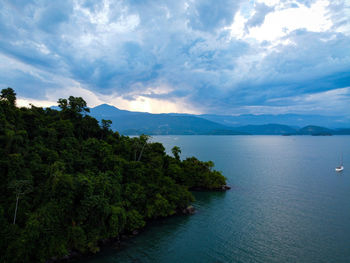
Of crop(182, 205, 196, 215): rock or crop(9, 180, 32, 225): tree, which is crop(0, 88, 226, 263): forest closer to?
crop(9, 180, 32, 225): tree

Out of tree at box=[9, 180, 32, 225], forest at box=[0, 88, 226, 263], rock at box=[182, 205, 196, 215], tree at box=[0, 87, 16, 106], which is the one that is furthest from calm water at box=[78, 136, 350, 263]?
tree at box=[0, 87, 16, 106]

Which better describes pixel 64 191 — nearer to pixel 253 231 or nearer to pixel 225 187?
pixel 253 231

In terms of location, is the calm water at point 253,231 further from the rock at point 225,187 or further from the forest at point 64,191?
the forest at point 64,191

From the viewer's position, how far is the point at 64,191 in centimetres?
2747

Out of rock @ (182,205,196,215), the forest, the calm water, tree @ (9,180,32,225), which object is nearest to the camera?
the forest

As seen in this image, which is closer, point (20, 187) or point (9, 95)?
point (20, 187)

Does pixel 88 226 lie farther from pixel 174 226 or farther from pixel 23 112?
pixel 23 112

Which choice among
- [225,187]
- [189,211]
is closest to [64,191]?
[189,211]

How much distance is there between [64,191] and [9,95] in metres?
34.3

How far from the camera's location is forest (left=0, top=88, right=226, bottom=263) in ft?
83.0

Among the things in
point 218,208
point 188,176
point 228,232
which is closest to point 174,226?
point 228,232

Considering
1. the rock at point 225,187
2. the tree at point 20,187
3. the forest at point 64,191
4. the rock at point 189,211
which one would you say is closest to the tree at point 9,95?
the forest at point 64,191

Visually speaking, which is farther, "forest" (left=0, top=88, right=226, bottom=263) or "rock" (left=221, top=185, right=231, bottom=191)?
"rock" (left=221, top=185, right=231, bottom=191)

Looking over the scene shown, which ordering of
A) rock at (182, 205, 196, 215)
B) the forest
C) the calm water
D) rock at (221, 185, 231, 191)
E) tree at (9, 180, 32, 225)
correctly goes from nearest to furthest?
the forest, tree at (9, 180, 32, 225), the calm water, rock at (182, 205, 196, 215), rock at (221, 185, 231, 191)
